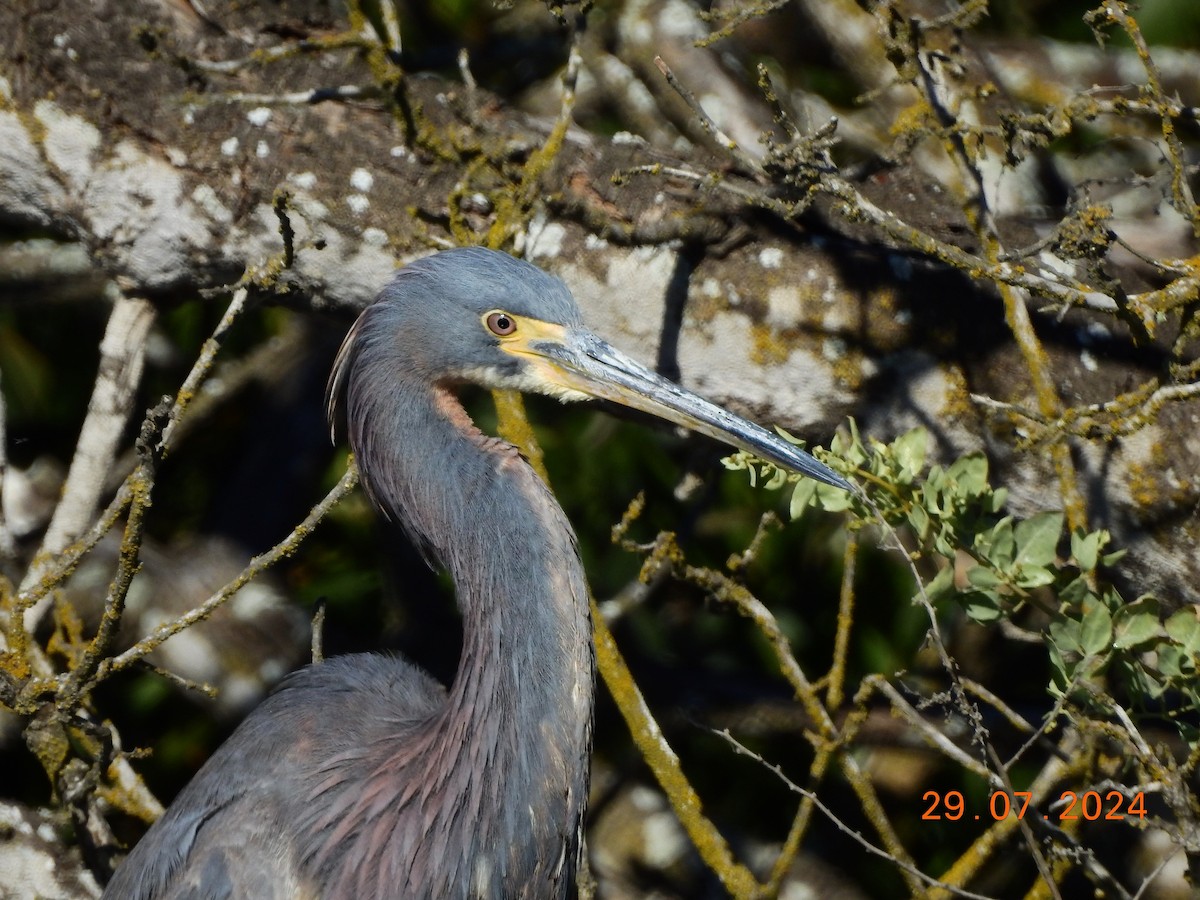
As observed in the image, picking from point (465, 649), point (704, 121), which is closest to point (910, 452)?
point (704, 121)

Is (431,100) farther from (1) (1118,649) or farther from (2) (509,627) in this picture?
(1) (1118,649)

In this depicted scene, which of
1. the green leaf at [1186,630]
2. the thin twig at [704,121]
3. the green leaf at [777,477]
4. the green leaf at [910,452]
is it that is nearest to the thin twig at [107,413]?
the thin twig at [704,121]

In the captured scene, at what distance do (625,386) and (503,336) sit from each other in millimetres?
221

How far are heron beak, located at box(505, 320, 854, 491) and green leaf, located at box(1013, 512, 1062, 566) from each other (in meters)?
0.40

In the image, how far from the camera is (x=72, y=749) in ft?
8.07

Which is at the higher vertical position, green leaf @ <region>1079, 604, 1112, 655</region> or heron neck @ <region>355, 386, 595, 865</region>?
heron neck @ <region>355, 386, 595, 865</region>

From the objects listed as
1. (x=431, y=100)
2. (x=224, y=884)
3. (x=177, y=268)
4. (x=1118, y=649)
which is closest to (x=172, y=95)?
(x=177, y=268)

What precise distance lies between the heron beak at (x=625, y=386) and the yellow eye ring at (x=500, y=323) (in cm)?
2

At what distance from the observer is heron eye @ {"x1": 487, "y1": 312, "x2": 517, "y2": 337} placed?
209cm

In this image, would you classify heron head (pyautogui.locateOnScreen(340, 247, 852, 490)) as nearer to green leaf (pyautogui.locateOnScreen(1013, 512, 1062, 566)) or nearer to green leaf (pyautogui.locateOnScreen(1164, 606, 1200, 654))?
green leaf (pyautogui.locateOnScreen(1013, 512, 1062, 566))

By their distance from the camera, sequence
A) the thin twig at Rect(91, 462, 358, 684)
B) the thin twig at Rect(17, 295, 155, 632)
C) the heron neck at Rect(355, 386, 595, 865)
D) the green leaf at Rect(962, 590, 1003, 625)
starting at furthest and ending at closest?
the thin twig at Rect(17, 295, 155, 632) → the green leaf at Rect(962, 590, 1003, 625) → the thin twig at Rect(91, 462, 358, 684) → the heron neck at Rect(355, 386, 595, 865)

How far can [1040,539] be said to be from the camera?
86.3 inches

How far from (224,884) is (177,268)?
4.35ft

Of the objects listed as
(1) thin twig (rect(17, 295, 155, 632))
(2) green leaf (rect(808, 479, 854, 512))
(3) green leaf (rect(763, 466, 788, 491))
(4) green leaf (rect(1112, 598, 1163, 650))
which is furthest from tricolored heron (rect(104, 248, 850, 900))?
(1) thin twig (rect(17, 295, 155, 632))
